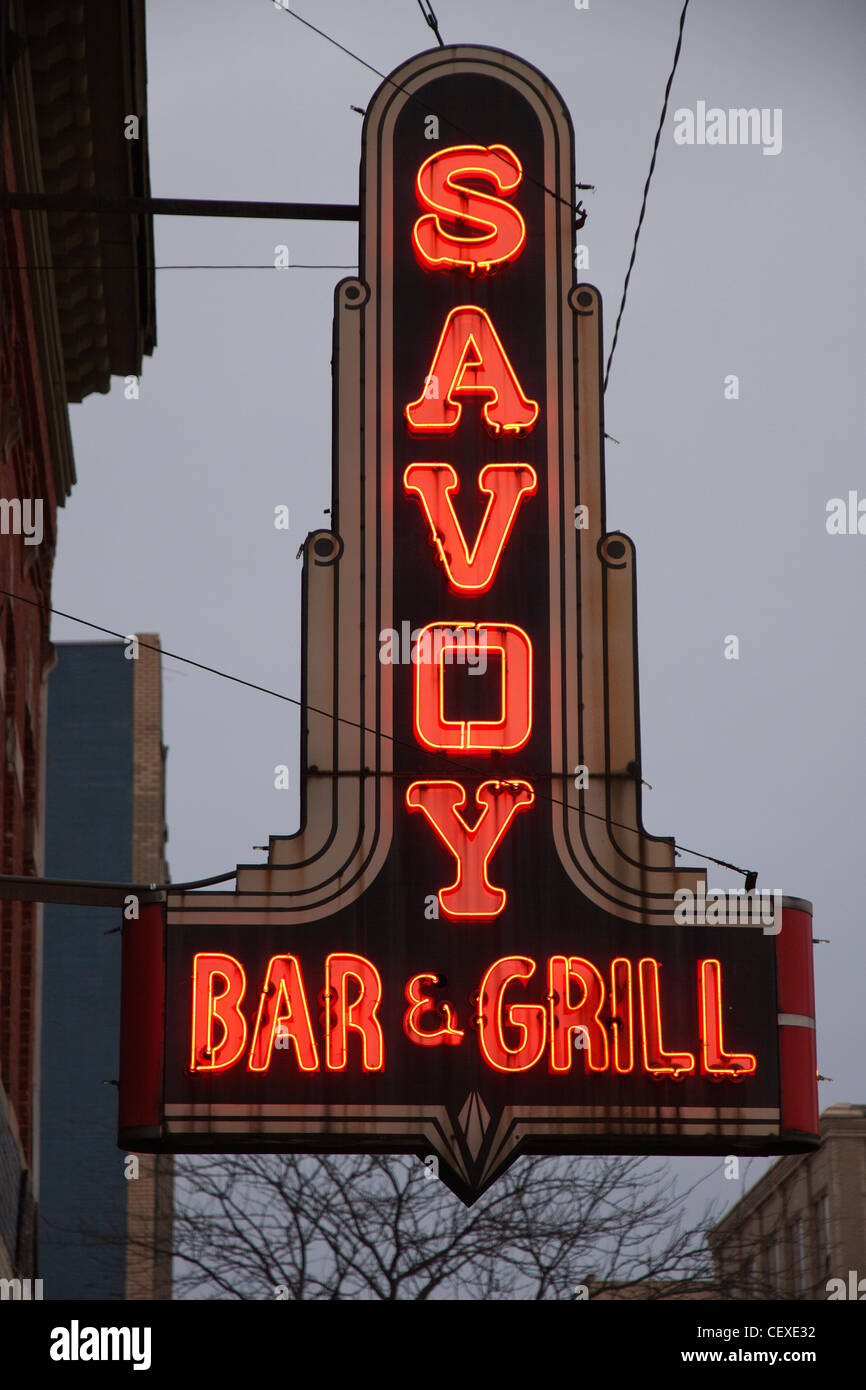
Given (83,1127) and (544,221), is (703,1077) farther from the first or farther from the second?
(83,1127)

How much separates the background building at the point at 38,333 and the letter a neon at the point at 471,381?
3.48m

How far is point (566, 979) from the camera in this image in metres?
12.5

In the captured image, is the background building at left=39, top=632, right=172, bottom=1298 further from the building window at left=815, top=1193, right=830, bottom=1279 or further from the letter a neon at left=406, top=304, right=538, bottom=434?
the letter a neon at left=406, top=304, right=538, bottom=434

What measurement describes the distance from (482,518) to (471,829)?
2240 millimetres

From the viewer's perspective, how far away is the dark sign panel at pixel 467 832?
12172mm

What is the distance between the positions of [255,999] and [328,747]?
1.79m

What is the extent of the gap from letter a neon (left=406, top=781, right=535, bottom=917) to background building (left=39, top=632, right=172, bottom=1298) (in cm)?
2770

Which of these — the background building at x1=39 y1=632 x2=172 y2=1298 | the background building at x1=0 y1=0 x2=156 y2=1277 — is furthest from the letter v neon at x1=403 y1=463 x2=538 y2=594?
the background building at x1=39 y1=632 x2=172 y2=1298

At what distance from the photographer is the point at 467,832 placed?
12.9 metres
